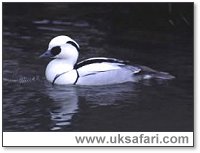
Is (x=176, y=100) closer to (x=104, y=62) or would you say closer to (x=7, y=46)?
(x=104, y=62)

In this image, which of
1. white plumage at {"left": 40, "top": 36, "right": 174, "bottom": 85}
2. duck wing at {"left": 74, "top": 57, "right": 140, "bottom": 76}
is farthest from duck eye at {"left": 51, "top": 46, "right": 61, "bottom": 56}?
duck wing at {"left": 74, "top": 57, "right": 140, "bottom": 76}

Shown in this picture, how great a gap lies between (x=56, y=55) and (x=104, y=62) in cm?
30

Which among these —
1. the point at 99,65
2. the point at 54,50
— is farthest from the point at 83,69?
the point at 54,50

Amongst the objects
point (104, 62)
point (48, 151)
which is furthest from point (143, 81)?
point (48, 151)

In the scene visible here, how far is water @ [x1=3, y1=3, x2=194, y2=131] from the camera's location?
26.9 ft

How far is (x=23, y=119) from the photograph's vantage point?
8.22 meters

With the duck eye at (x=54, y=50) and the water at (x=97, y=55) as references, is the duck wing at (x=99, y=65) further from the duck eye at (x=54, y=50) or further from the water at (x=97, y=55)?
the duck eye at (x=54, y=50)

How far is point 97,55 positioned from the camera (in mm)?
8469

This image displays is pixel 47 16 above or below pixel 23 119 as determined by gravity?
above

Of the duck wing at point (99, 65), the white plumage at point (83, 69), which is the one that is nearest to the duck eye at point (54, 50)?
the white plumage at point (83, 69)

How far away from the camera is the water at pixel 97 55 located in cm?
820

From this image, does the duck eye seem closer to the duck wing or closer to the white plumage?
the white plumage

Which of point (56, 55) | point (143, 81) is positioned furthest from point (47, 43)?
point (143, 81)

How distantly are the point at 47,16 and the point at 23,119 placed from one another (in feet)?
2.27
